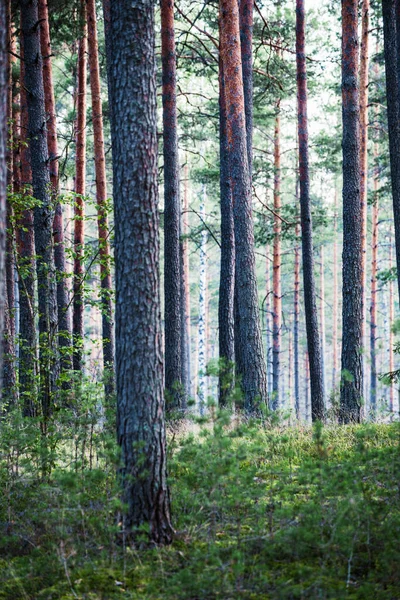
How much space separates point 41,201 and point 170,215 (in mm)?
5009

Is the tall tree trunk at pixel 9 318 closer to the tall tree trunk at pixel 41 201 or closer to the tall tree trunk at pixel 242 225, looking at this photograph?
the tall tree trunk at pixel 41 201

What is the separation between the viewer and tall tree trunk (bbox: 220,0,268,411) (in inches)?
416

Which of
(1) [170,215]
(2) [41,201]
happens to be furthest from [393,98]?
(2) [41,201]

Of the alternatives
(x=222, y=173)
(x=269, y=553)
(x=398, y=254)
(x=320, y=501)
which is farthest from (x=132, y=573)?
(x=222, y=173)

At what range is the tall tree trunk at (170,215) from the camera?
515 inches

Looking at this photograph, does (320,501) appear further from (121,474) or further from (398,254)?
(398,254)

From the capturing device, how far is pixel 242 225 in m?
10.7

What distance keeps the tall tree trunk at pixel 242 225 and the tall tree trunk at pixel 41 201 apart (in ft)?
10.7

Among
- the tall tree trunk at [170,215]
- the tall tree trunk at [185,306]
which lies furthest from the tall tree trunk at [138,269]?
the tall tree trunk at [185,306]

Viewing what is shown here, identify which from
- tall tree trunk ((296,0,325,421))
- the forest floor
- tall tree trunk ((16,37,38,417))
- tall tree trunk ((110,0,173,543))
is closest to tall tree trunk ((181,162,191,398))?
tall tree trunk ((16,37,38,417))

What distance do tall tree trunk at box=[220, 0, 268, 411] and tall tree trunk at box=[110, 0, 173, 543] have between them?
5.65 meters

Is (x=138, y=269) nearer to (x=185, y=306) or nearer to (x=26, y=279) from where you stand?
(x=26, y=279)

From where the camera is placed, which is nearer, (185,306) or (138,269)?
(138,269)

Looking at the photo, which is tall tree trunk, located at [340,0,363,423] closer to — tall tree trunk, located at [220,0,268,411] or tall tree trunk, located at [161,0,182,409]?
tall tree trunk, located at [220,0,268,411]
